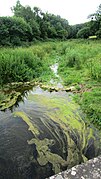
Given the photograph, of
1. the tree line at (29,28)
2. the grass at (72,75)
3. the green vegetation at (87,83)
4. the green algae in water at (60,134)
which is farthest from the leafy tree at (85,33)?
the green algae in water at (60,134)

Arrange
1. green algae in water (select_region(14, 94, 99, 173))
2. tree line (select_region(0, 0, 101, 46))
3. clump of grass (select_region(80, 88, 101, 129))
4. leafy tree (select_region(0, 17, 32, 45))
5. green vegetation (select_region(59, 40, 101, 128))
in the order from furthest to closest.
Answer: tree line (select_region(0, 0, 101, 46)) < leafy tree (select_region(0, 17, 32, 45)) < green vegetation (select_region(59, 40, 101, 128)) < clump of grass (select_region(80, 88, 101, 129)) < green algae in water (select_region(14, 94, 99, 173))

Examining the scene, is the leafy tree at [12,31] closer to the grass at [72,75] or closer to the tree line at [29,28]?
the tree line at [29,28]

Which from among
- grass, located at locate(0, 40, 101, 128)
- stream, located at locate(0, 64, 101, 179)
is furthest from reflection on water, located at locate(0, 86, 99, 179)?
grass, located at locate(0, 40, 101, 128)

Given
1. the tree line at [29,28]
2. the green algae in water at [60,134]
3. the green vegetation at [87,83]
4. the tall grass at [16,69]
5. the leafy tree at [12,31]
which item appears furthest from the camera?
the tree line at [29,28]

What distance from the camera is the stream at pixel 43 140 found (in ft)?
9.27

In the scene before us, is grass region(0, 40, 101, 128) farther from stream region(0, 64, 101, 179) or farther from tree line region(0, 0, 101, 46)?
tree line region(0, 0, 101, 46)

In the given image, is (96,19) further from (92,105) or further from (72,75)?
(92,105)

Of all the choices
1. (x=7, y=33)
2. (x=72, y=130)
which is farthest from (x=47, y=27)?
(x=72, y=130)

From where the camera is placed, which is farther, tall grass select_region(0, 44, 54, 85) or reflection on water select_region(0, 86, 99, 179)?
tall grass select_region(0, 44, 54, 85)

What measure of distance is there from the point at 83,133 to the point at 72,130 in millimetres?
237

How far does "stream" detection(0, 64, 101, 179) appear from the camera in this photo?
9.27 ft

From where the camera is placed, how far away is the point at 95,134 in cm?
359

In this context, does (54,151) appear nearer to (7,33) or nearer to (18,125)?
(18,125)

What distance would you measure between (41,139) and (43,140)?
0.05m
